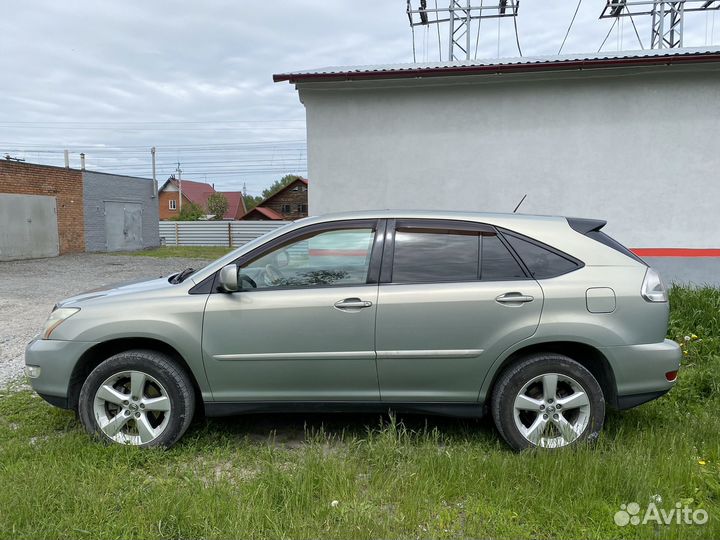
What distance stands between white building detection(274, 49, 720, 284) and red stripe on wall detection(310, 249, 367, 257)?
476 centimetres

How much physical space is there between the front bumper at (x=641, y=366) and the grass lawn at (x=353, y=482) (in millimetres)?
371

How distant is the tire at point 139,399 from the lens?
3.33 m

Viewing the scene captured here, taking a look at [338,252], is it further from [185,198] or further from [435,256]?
[185,198]

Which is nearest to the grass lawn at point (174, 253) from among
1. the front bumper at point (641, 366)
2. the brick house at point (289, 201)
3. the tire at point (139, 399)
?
the tire at point (139, 399)

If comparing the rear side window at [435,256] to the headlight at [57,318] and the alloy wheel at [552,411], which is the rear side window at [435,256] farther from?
the headlight at [57,318]

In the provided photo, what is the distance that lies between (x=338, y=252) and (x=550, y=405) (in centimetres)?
173

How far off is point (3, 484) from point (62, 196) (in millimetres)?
19865

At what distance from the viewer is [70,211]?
20.0m

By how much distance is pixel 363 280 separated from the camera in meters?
3.39

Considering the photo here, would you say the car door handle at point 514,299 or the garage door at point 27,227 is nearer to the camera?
the car door handle at point 514,299

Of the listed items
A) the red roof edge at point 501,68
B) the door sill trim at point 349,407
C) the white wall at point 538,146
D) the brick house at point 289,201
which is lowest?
the door sill trim at point 349,407

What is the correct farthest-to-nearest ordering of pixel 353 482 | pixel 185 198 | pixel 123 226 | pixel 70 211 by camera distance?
pixel 185 198
pixel 123 226
pixel 70 211
pixel 353 482

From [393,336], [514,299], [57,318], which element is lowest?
[393,336]

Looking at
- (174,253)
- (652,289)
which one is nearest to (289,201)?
(174,253)
